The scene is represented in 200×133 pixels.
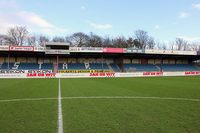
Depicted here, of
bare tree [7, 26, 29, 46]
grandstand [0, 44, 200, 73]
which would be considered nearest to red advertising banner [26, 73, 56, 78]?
grandstand [0, 44, 200, 73]

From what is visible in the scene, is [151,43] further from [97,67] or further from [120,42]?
[97,67]

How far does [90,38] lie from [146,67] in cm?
3765

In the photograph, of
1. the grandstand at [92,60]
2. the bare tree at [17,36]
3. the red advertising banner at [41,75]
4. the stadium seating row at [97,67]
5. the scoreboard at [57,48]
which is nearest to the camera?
the red advertising banner at [41,75]

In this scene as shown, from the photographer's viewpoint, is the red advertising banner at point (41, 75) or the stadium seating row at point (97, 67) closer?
the red advertising banner at point (41, 75)

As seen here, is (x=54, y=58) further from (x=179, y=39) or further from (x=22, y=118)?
(x=179, y=39)

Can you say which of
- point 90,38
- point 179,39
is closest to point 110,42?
point 90,38

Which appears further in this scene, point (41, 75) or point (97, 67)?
point (97, 67)

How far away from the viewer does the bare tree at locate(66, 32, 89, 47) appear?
88438mm

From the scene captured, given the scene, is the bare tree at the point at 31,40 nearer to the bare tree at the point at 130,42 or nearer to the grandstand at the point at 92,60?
the bare tree at the point at 130,42

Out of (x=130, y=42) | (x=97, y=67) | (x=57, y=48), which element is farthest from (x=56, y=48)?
(x=130, y=42)

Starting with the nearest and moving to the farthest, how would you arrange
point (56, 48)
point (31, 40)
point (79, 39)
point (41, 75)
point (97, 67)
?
point (41, 75) → point (56, 48) → point (97, 67) → point (79, 39) → point (31, 40)

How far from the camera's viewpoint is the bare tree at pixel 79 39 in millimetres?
88438

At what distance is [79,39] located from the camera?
8950 centimetres

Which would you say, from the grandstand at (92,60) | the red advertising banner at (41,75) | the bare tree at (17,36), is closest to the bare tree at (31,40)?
the bare tree at (17,36)
